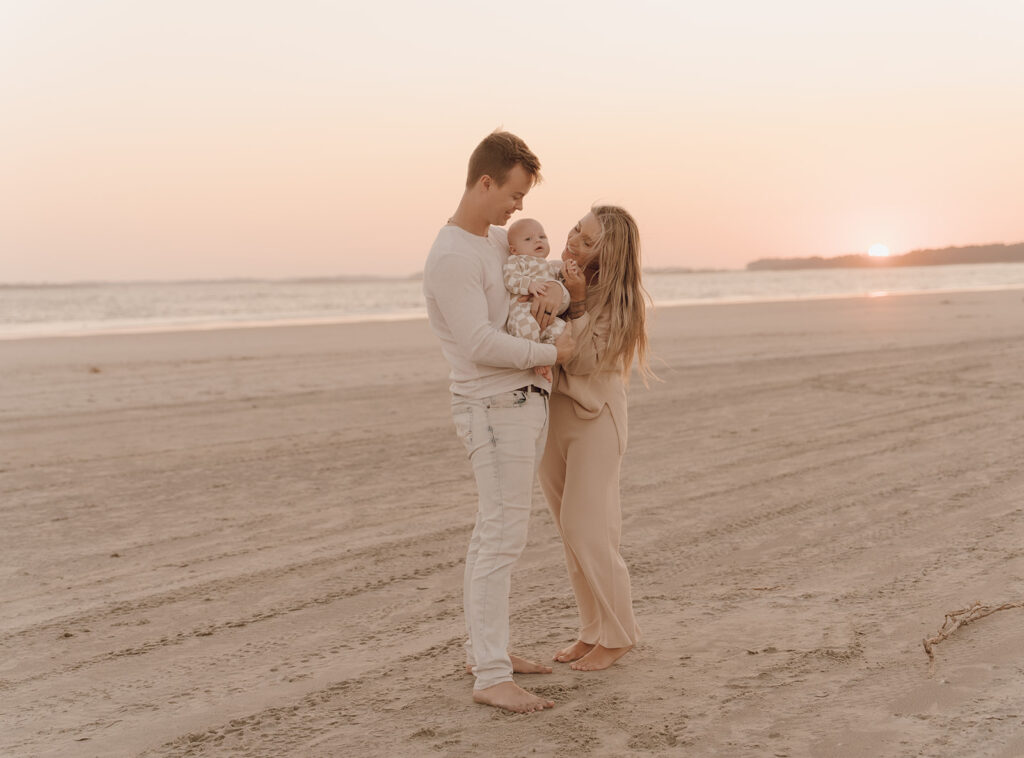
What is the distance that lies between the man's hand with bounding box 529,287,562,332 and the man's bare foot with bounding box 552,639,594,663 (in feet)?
4.75

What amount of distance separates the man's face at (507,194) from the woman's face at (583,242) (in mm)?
433

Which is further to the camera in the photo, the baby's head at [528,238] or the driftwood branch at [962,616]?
the driftwood branch at [962,616]

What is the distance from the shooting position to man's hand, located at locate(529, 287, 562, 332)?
3.73m

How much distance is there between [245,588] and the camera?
5.13 metres

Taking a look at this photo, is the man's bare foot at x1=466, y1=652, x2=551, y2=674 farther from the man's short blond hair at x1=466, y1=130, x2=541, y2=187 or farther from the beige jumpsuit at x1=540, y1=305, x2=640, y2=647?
the man's short blond hair at x1=466, y1=130, x2=541, y2=187

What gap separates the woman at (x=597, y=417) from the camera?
3961 millimetres

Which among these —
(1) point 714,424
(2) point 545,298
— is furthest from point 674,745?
(1) point 714,424

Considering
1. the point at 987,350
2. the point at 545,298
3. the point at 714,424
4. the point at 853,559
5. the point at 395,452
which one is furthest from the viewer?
the point at 987,350

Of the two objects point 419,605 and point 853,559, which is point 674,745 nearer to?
point 419,605

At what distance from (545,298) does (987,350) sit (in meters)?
13.4

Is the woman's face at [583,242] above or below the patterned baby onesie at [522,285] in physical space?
above

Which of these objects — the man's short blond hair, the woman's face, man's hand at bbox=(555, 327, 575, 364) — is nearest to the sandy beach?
man's hand at bbox=(555, 327, 575, 364)

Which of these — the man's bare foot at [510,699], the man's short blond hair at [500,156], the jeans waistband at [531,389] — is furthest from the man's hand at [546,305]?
the man's bare foot at [510,699]

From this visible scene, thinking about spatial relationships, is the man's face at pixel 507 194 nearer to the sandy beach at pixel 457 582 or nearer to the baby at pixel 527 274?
the baby at pixel 527 274
